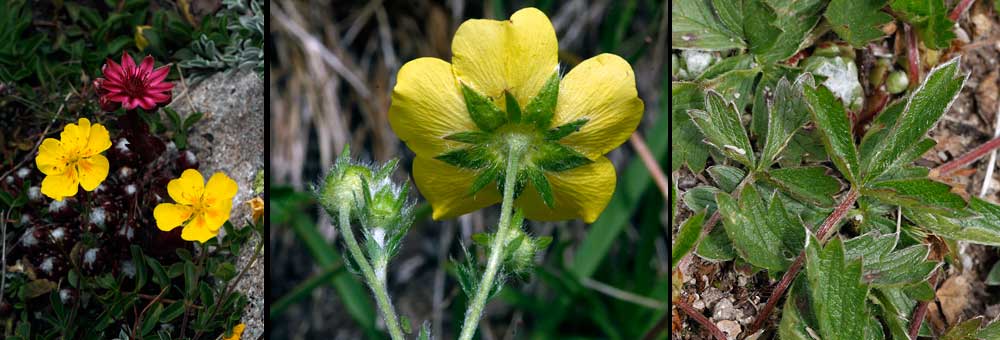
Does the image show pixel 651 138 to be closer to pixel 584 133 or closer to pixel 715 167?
pixel 715 167

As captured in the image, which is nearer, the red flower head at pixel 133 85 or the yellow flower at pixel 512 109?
the yellow flower at pixel 512 109

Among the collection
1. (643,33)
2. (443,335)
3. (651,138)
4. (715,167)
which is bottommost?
(443,335)

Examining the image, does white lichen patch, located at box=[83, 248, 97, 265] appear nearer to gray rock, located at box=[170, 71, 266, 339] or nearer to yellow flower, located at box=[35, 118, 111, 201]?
yellow flower, located at box=[35, 118, 111, 201]

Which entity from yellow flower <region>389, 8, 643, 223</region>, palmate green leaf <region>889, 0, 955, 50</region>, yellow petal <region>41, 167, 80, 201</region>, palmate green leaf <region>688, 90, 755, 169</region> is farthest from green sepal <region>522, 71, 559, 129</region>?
yellow petal <region>41, 167, 80, 201</region>

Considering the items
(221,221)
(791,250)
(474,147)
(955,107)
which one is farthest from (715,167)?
(221,221)

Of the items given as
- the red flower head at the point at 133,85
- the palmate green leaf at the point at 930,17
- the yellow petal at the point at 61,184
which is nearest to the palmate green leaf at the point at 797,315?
the palmate green leaf at the point at 930,17

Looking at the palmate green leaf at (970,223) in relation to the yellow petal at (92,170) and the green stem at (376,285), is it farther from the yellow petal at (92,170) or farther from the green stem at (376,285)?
the yellow petal at (92,170)

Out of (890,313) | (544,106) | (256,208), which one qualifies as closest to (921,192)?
(890,313)
